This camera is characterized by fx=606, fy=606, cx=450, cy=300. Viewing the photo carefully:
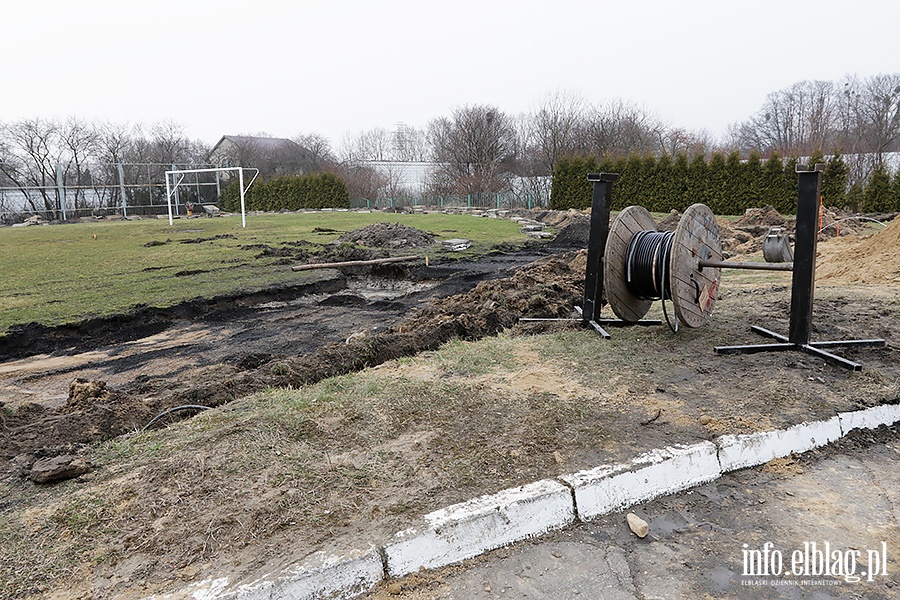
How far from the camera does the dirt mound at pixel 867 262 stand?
34.1 feet

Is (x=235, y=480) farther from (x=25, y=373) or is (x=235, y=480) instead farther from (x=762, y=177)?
(x=762, y=177)

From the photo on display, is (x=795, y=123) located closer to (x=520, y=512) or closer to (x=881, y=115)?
(x=881, y=115)

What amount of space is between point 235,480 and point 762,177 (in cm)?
3412

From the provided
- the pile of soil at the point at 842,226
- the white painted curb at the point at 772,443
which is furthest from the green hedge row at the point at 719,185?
the white painted curb at the point at 772,443

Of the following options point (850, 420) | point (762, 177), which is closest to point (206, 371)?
point (850, 420)

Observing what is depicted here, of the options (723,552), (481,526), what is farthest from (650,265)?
(481,526)

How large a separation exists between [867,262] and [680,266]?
742 cm

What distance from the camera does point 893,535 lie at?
3232mm

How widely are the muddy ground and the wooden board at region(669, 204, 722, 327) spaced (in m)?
0.36

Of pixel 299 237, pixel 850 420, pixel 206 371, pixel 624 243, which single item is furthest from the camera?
pixel 299 237

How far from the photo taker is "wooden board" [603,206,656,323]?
6750 mm

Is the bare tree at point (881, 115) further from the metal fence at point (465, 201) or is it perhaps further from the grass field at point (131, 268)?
the grass field at point (131, 268)

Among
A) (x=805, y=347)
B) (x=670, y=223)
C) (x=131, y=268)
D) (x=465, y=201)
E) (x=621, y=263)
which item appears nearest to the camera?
(x=805, y=347)

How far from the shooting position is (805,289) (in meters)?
5.84
